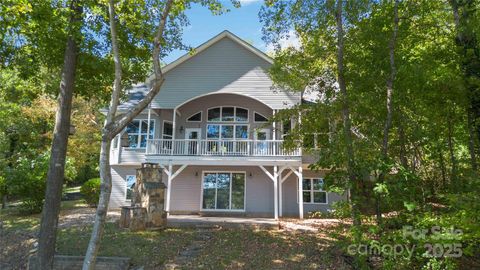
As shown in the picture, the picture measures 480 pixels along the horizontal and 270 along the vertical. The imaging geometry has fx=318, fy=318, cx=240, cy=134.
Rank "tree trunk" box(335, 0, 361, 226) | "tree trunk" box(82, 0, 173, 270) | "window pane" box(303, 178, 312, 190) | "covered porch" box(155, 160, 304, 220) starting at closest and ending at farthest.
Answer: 1. "tree trunk" box(82, 0, 173, 270)
2. "tree trunk" box(335, 0, 361, 226)
3. "covered porch" box(155, 160, 304, 220)
4. "window pane" box(303, 178, 312, 190)

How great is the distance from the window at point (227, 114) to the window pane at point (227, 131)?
389 mm

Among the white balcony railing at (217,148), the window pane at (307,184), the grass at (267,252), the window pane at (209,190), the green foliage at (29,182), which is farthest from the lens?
the window pane at (307,184)

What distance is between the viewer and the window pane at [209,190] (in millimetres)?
16469

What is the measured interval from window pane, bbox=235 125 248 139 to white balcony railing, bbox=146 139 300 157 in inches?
50.2

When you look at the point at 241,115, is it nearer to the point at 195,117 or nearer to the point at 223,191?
the point at 195,117

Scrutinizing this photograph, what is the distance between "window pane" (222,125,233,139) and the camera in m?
17.2

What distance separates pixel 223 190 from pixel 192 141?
9.91 ft

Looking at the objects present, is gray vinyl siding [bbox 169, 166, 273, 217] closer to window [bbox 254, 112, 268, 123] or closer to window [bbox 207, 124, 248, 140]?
window [bbox 207, 124, 248, 140]

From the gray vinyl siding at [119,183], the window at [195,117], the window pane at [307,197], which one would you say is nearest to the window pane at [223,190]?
the window at [195,117]

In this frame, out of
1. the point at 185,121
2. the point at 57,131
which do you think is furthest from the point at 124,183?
the point at 57,131

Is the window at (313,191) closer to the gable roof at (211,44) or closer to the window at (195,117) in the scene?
the window at (195,117)

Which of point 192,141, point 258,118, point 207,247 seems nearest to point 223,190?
point 192,141

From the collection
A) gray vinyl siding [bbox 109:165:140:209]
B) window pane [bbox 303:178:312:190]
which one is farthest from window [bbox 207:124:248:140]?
gray vinyl siding [bbox 109:165:140:209]

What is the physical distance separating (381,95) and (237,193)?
9.62 metres
